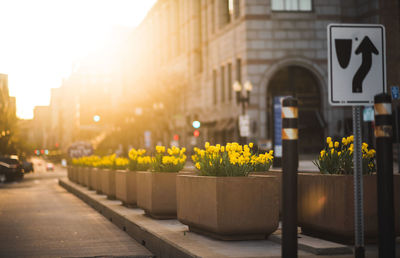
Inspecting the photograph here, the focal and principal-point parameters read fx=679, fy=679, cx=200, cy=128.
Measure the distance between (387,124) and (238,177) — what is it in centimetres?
315

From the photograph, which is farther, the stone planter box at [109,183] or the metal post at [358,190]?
the stone planter box at [109,183]

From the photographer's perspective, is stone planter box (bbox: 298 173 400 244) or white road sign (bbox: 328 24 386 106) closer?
white road sign (bbox: 328 24 386 106)

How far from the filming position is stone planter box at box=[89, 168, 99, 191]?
2356 centimetres

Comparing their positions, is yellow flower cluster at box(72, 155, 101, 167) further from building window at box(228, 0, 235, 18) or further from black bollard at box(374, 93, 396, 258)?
building window at box(228, 0, 235, 18)

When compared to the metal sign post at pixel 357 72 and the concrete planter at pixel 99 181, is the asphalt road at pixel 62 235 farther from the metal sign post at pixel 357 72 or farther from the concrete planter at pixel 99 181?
the metal sign post at pixel 357 72

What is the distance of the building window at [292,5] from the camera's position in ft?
166

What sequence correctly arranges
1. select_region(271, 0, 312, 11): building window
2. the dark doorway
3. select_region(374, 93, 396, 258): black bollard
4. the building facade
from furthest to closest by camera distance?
1. select_region(271, 0, 312, 11): building window
2. the dark doorway
3. the building facade
4. select_region(374, 93, 396, 258): black bollard

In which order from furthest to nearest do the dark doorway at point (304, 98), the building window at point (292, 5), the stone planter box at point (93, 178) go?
1. the building window at point (292, 5)
2. the dark doorway at point (304, 98)
3. the stone planter box at point (93, 178)

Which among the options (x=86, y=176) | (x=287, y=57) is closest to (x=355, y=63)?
(x=86, y=176)

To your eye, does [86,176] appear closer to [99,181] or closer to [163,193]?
[99,181]

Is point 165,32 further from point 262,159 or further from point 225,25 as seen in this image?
point 262,159

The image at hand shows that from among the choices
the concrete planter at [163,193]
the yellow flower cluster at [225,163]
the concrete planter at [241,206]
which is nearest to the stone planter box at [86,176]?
the concrete planter at [163,193]

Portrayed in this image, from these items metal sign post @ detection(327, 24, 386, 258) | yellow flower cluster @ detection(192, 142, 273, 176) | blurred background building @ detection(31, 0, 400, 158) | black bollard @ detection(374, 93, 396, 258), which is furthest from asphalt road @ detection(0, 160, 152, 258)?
blurred background building @ detection(31, 0, 400, 158)

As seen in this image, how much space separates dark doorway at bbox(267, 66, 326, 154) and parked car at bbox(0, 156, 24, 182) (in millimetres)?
19255
